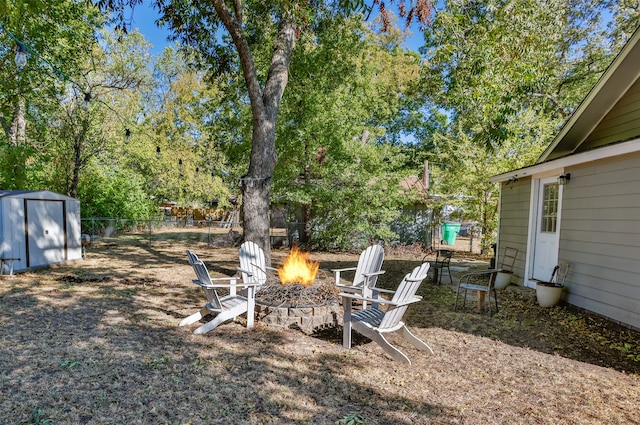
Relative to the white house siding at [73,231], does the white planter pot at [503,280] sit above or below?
below

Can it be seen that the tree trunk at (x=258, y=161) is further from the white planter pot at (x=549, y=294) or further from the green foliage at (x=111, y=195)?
the green foliage at (x=111, y=195)

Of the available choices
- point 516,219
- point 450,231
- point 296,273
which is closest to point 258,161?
point 296,273

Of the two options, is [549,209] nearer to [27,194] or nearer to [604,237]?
[604,237]

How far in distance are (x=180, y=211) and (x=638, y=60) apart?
103ft

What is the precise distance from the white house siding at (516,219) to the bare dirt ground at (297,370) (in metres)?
1.98

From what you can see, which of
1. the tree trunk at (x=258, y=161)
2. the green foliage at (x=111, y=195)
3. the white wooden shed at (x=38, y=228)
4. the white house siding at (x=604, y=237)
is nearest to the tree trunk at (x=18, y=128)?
the green foliage at (x=111, y=195)

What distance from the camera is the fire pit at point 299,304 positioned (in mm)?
4551

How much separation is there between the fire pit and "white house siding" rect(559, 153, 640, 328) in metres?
3.68

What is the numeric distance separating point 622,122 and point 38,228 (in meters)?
11.6

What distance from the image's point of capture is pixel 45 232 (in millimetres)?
8289

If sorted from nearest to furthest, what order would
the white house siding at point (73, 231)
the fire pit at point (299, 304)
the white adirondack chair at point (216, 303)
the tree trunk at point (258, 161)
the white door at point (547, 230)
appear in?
1. the white adirondack chair at point (216, 303)
2. the fire pit at point (299, 304)
3. the white door at point (547, 230)
4. the tree trunk at point (258, 161)
5. the white house siding at point (73, 231)

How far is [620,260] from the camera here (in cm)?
475

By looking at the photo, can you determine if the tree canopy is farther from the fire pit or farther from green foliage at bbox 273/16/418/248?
the fire pit

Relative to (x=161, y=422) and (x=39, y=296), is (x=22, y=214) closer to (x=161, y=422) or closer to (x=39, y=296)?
(x=39, y=296)
